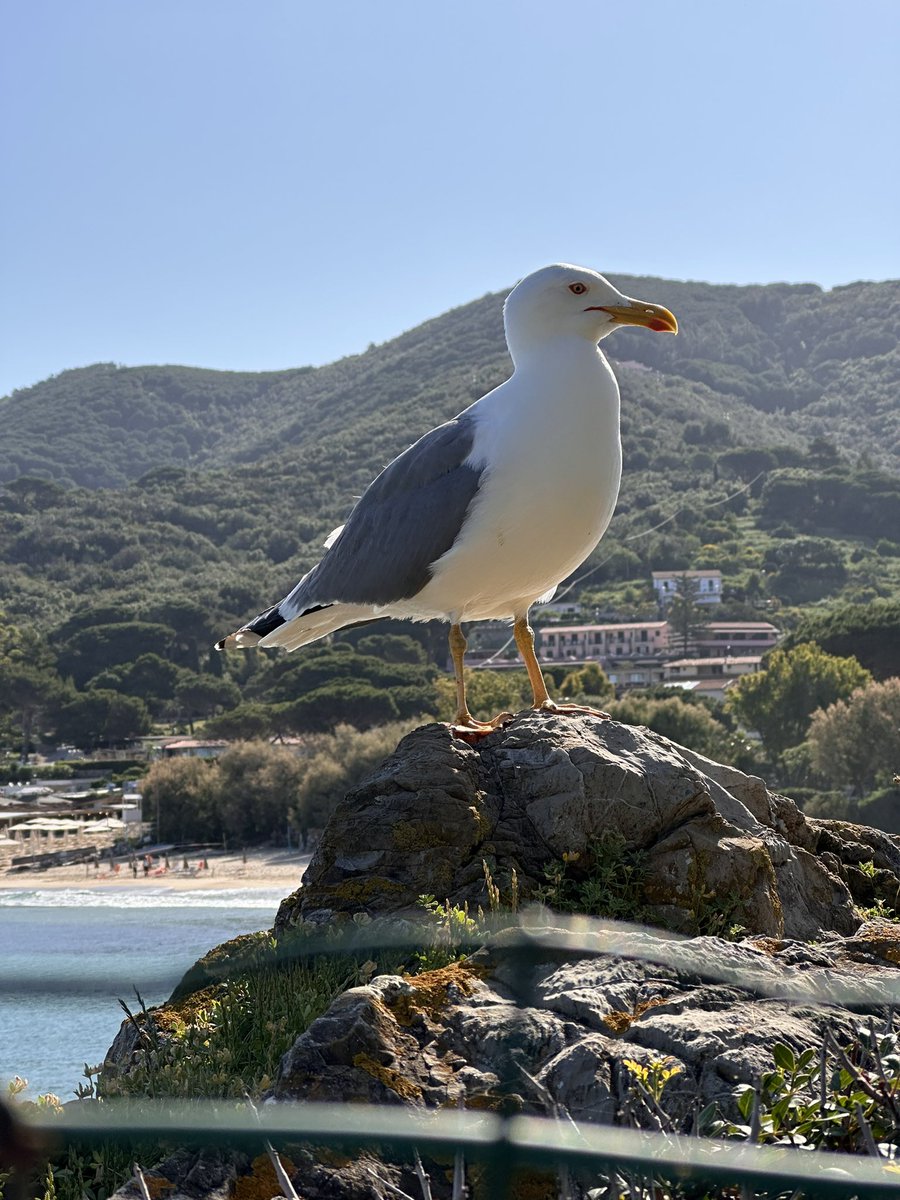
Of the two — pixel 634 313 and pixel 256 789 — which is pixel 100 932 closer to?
pixel 256 789

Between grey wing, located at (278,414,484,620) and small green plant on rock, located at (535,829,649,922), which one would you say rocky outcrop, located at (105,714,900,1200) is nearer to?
small green plant on rock, located at (535,829,649,922)

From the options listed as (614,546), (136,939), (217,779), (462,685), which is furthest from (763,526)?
(462,685)

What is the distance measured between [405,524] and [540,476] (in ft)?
2.69

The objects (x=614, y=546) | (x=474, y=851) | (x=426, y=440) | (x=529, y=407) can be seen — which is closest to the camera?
(x=474, y=851)

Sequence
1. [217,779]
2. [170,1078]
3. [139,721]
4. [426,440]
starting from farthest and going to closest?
[139,721], [217,779], [426,440], [170,1078]

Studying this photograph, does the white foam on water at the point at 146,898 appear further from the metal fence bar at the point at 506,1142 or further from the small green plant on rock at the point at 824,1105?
the metal fence bar at the point at 506,1142

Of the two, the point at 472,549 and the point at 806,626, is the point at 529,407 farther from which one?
the point at 806,626

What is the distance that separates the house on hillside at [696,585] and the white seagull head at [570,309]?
118 metres

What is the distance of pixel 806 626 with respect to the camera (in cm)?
7475

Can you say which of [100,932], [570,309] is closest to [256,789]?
[100,932]

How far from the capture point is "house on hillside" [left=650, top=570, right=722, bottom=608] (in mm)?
126250

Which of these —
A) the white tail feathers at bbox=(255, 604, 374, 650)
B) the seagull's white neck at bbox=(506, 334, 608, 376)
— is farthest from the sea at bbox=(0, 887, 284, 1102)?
the seagull's white neck at bbox=(506, 334, 608, 376)

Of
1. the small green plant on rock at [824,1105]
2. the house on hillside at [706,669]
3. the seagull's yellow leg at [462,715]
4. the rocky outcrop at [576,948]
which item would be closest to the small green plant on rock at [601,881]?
the rocky outcrop at [576,948]

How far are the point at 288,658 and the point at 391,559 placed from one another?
290 ft
